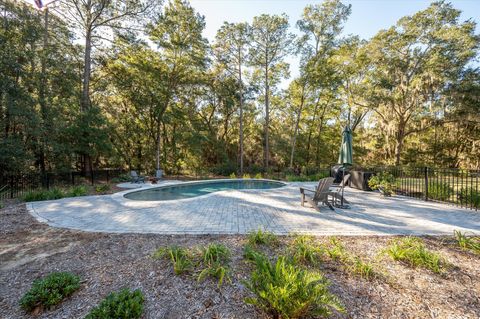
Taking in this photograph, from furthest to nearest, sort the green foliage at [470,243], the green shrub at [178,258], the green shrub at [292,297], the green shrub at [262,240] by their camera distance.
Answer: the green shrub at [262,240], the green foliage at [470,243], the green shrub at [178,258], the green shrub at [292,297]

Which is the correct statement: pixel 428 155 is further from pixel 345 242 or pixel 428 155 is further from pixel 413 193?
pixel 345 242

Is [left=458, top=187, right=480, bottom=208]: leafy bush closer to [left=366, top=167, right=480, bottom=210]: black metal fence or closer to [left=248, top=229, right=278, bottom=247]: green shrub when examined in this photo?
[left=366, top=167, right=480, bottom=210]: black metal fence

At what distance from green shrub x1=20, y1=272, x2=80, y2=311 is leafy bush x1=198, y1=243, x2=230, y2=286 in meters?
1.43

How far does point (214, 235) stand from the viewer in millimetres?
3746

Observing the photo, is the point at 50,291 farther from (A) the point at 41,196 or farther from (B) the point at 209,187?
(B) the point at 209,187

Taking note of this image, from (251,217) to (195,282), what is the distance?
2.67 m

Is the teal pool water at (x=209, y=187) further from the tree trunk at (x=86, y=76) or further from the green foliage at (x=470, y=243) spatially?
the green foliage at (x=470, y=243)

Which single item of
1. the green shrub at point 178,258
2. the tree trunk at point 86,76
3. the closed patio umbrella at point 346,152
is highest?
the tree trunk at point 86,76

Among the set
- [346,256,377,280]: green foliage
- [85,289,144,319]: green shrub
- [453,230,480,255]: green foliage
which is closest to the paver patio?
[453,230,480,255]: green foliage

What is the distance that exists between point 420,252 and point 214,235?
3.18 metres

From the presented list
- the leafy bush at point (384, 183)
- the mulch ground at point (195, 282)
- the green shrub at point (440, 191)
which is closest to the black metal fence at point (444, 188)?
the green shrub at point (440, 191)

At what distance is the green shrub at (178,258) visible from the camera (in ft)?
8.29

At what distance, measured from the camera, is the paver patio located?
4098mm

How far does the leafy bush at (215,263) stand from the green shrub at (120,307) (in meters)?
0.66
